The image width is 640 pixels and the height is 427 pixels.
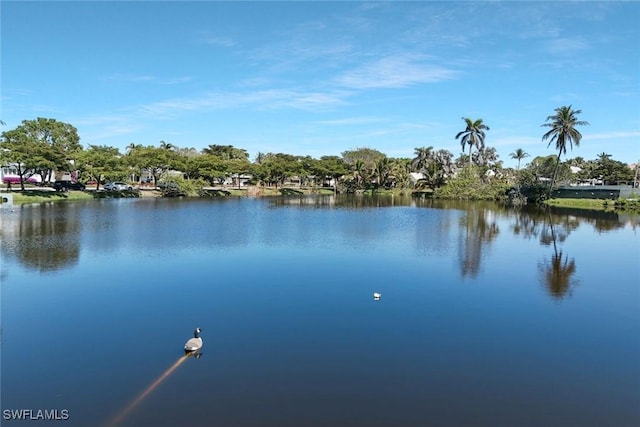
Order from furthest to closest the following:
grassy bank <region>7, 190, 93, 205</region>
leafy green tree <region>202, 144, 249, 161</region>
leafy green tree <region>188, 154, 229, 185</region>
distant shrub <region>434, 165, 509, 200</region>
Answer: leafy green tree <region>202, 144, 249, 161</region>
leafy green tree <region>188, 154, 229, 185</region>
distant shrub <region>434, 165, 509, 200</region>
grassy bank <region>7, 190, 93, 205</region>

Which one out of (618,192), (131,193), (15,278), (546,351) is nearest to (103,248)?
(15,278)

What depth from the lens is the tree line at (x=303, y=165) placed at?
56406 millimetres

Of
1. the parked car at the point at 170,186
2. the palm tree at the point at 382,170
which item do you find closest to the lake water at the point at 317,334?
the parked car at the point at 170,186

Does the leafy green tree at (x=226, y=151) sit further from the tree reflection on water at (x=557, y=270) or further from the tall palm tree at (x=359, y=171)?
the tree reflection on water at (x=557, y=270)

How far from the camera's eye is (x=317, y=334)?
11.5 m

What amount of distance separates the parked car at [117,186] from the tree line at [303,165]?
126cm

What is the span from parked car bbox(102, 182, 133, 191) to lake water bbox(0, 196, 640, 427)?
4448 cm

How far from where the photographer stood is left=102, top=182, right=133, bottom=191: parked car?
218ft

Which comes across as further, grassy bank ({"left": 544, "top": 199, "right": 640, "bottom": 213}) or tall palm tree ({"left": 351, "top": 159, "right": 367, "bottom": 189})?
tall palm tree ({"left": 351, "top": 159, "right": 367, "bottom": 189})

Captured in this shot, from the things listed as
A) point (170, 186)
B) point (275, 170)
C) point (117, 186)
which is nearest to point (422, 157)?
point (275, 170)

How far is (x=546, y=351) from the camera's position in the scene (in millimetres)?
10703

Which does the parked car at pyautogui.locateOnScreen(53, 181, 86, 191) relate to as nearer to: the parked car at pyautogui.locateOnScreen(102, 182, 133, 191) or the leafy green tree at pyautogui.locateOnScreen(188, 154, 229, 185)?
the parked car at pyautogui.locateOnScreen(102, 182, 133, 191)

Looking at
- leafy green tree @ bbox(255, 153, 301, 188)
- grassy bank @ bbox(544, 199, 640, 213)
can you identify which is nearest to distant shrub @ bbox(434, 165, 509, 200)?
grassy bank @ bbox(544, 199, 640, 213)

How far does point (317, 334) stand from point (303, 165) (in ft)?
284
